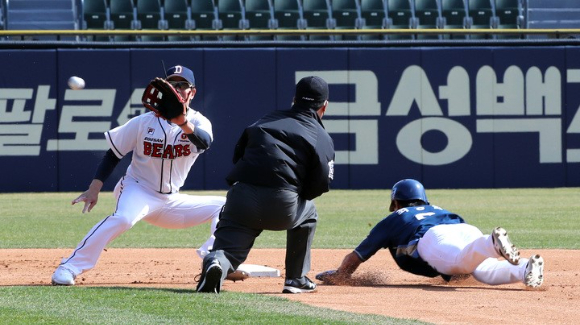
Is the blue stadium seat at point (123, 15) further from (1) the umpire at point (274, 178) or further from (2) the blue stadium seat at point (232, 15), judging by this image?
(1) the umpire at point (274, 178)

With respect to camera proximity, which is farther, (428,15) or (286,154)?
(428,15)

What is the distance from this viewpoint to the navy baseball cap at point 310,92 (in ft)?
18.4

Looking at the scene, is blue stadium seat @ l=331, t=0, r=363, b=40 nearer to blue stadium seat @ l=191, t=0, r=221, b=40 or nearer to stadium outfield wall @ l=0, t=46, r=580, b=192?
stadium outfield wall @ l=0, t=46, r=580, b=192

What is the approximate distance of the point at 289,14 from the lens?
63.0ft

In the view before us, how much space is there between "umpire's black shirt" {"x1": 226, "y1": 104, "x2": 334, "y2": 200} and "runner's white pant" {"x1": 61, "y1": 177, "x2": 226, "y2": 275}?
84 cm

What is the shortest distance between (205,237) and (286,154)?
17.7ft

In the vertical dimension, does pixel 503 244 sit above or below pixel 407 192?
below

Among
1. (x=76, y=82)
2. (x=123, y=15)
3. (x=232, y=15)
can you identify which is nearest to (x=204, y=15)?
(x=232, y=15)

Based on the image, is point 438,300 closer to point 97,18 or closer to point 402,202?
point 402,202

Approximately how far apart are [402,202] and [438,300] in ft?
3.53

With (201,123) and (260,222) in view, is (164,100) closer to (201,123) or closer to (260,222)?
(201,123)

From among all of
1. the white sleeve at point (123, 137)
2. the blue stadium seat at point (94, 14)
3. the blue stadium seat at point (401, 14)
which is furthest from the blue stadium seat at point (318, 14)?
the white sleeve at point (123, 137)

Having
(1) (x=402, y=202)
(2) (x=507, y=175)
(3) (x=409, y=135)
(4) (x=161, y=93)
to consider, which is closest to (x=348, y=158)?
(3) (x=409, y=135)

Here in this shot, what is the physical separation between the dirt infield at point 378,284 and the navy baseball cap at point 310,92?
111 cm
